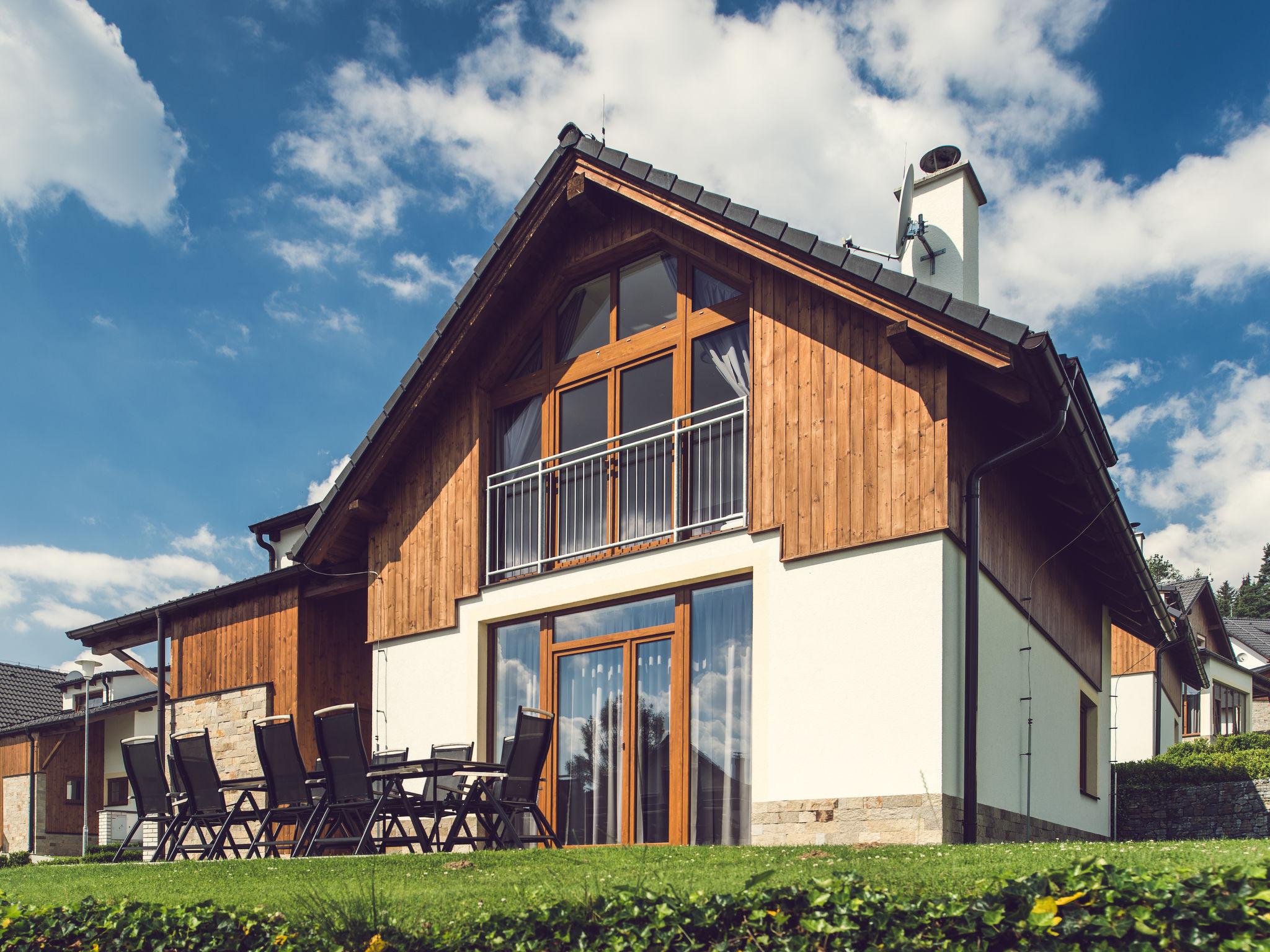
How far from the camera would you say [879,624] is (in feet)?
28.0

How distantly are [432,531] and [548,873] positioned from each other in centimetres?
620

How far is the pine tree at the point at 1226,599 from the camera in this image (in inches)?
3169

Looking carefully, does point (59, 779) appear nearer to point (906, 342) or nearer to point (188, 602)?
point (188, 602)

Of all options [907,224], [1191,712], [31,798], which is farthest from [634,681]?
[1191,712]

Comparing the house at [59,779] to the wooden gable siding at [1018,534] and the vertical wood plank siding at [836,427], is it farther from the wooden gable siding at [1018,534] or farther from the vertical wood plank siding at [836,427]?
the vertical wood plank siding at [836,427]

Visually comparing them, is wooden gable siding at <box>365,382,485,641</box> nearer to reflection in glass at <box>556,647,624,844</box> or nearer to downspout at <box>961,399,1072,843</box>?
reflection in glass at <box>556,647,624,844</box>

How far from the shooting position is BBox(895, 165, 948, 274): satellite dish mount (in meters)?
10.6

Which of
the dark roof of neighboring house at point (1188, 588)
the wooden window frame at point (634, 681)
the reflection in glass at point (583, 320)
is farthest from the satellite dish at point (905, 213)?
the dark roof of neighboring house at point (1188, 588)

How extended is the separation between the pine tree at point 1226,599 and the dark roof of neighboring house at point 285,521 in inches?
2955

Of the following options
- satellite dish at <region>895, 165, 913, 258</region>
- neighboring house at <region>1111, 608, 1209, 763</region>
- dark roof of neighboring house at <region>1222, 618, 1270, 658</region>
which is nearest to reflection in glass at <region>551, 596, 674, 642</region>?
satellite dish at <region>895, 165, 913, 258</region>

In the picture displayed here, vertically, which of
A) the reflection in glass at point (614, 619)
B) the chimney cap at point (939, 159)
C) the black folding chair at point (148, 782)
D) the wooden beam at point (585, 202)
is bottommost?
the black folding chair at point (148, 782)

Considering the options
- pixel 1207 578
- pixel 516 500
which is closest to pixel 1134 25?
pixel 516 500

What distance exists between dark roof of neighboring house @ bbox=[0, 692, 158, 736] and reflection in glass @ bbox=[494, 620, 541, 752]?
17.4 m

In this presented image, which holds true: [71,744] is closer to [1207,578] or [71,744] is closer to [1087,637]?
[1087,637]
